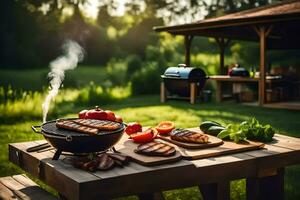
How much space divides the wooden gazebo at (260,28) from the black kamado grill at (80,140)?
9.26 metres

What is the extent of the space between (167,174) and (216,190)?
54cm

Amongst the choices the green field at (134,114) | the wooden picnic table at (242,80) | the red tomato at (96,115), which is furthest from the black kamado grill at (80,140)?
the wooden picnic table at (242,80)

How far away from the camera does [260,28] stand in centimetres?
1292

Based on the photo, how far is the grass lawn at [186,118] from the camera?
16.9ft

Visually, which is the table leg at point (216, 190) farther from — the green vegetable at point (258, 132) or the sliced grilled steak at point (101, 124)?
the sliced grilled steak at point (101, 124)

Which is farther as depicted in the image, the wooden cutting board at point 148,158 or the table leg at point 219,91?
the table leg at point 219,91

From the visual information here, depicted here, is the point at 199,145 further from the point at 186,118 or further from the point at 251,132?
the point at 186,118

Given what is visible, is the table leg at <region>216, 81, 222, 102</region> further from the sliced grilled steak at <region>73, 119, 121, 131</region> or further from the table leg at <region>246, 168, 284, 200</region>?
the sliced grilled steak at <region>73, 119, 121, 131</region>

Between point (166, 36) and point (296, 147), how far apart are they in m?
30.7

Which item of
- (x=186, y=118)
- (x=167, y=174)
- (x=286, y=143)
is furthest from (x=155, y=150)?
(x=186, y=118)

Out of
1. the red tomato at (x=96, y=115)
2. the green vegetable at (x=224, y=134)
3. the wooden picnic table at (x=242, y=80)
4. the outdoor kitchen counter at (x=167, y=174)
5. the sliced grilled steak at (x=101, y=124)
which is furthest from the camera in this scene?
the wooden picnic table at (x=242, y=80)

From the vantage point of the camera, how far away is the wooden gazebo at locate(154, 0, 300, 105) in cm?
1235

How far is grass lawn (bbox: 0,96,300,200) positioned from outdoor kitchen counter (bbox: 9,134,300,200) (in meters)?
1.29

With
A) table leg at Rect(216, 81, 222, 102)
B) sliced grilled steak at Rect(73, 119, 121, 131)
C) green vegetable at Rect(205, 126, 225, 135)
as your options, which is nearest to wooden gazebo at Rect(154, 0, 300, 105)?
table leg at Rect(216, 81, 222, 102)
